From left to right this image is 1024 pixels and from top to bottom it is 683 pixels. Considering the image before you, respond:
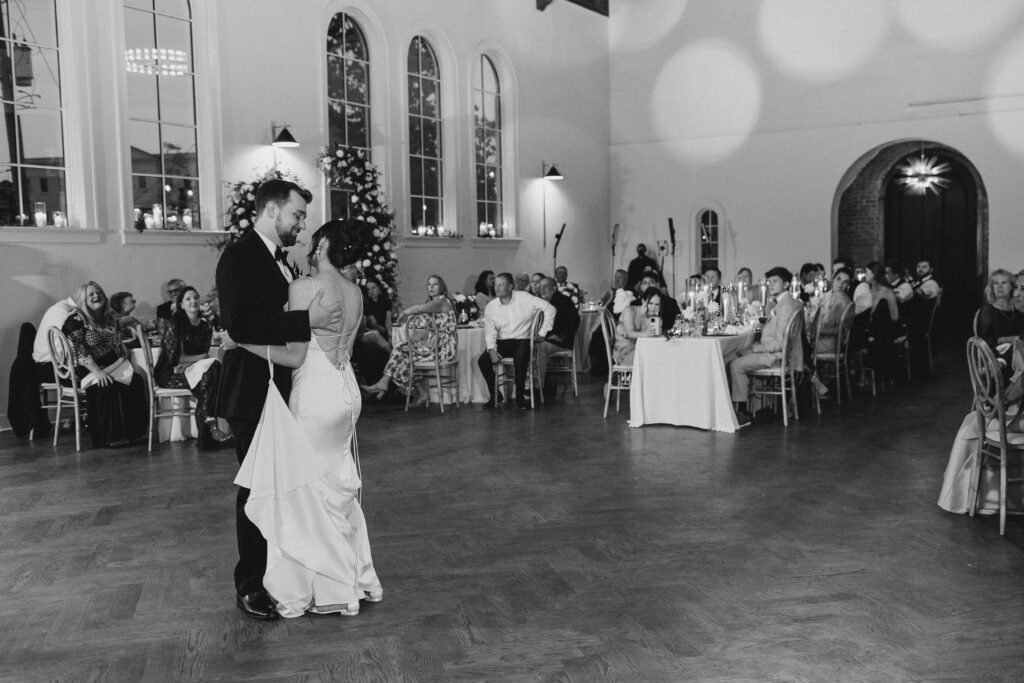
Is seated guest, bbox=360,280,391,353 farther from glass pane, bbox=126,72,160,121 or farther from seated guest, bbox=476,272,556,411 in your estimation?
glass pane, bbox=126,72,160,121

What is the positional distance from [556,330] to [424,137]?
181 inches

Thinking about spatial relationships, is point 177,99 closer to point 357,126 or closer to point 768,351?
point 357,126

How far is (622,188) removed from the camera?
1694cm

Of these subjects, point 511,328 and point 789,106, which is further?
point 789,106

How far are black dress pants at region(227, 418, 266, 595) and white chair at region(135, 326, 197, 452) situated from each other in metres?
3.79

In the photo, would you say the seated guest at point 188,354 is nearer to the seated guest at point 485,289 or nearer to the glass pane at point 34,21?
the glass pane at point 34,21

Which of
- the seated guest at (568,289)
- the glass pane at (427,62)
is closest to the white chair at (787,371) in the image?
the seated guest at (568,289)

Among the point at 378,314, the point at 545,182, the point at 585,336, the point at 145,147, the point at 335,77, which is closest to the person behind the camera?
the point at 145,147

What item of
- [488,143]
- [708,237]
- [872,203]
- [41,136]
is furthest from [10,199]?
[872,203]

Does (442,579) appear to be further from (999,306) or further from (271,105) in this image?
(271,105)

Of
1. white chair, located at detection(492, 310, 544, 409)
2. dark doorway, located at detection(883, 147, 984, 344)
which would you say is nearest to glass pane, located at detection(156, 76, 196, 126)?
white chair, located at detection(492, 310, 544, 409)

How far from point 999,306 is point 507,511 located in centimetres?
342

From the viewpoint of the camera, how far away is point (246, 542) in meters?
3.51

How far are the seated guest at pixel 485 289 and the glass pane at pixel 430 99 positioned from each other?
276 cm
